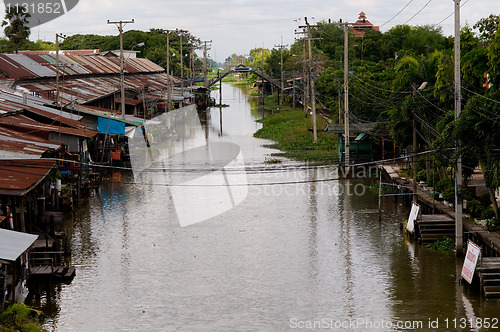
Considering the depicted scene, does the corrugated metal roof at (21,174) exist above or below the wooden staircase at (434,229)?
above

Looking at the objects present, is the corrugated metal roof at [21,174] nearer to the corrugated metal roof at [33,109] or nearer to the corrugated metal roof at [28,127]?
the corrugated metal roof at [28,127]

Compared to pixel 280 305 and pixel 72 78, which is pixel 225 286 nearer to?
pixel 280 305

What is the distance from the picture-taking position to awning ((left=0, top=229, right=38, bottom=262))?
15469 millimetres

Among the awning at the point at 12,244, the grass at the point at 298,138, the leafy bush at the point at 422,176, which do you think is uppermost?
the grass at the point at 298,138

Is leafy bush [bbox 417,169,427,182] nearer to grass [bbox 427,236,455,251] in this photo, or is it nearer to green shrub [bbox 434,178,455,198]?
green shrub [bbox 434,178,455,198]

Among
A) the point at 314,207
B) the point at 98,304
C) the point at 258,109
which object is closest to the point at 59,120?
the point at 314,207

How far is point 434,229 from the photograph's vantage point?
26.8 m

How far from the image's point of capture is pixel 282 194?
38156 millimetres

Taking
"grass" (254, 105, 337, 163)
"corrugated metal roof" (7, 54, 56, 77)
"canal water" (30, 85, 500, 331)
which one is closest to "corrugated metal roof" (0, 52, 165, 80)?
"corrugated metal roof" (7, 54, 56, 77)

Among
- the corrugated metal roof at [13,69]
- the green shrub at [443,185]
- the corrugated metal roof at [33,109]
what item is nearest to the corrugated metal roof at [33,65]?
the corrugated metal roof at [13,69]

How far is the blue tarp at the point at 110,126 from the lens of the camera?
4292 cm

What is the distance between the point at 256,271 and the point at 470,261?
6.98 m

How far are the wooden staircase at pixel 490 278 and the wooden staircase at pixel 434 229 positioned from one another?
19.5ft

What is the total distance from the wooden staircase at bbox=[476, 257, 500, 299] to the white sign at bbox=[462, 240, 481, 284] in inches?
9.7
